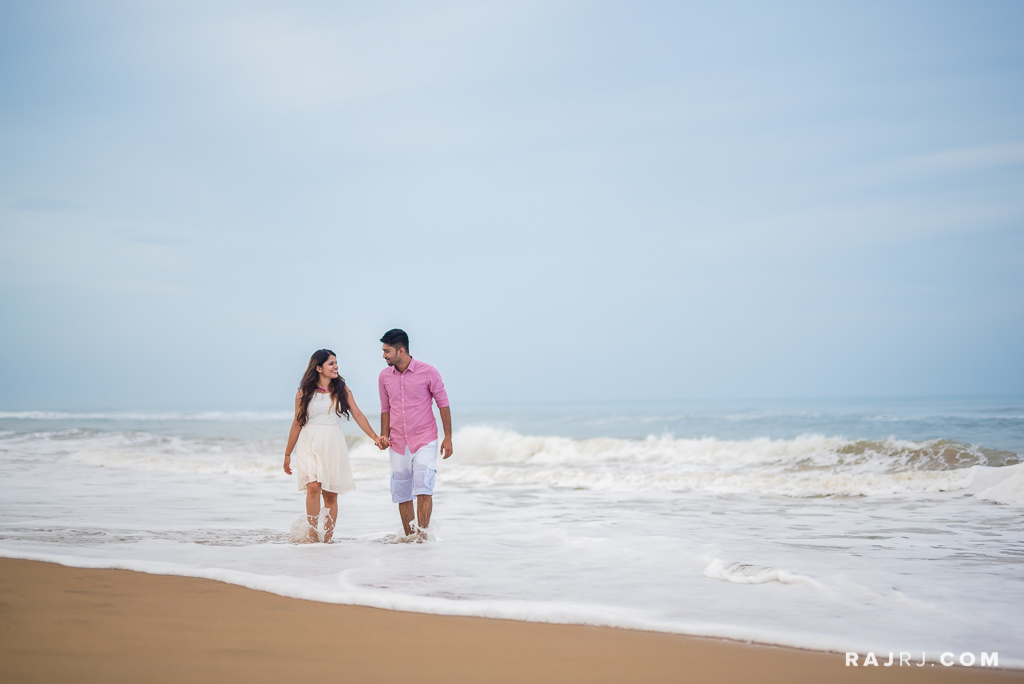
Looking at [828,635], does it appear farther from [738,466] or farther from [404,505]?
[738,466]

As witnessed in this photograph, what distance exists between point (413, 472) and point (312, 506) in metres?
1.03

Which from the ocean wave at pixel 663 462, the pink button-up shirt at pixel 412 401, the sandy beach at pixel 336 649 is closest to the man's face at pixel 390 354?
the pink button-up shirt at pixel 412 401

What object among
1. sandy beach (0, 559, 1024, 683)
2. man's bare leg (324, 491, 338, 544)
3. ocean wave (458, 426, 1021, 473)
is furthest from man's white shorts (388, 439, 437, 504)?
ocean wave (458, 426, 1021, 473)

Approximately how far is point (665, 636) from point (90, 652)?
290 centimetres

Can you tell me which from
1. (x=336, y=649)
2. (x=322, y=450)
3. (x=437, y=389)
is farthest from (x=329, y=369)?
(x=336, y=649)

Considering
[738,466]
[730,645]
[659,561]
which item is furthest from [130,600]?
[738,466]

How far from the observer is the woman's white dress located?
7.32m

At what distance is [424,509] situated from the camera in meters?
7.41

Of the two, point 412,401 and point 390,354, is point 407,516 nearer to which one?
point 412,401

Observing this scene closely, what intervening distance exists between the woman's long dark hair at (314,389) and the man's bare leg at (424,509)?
1.12 metres

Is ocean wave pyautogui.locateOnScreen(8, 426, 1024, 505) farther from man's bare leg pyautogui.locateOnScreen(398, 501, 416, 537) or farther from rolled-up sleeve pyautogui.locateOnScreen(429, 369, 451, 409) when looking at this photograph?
rolled-up sleeve pyautogui.locateOnScreen(429, 369, 451, 409)

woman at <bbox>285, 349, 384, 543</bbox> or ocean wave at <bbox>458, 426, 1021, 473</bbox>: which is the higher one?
woman at <bbox>285, 349, 384, 543</bbox>

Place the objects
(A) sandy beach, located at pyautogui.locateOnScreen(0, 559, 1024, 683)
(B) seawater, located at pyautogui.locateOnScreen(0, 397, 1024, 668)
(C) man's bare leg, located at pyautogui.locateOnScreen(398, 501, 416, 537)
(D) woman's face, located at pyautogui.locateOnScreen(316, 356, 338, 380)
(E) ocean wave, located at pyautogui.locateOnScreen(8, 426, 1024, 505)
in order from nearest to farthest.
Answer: (A) sandy beach, located at pyautogui.locateOnScreen(0, 559, 1024, 683), (B) seawater, located at pyautogui.locateOnScreen(0, 397, 1024, 668), (D) woman's face, located at pyautogui.locateOnScreen(316, 356, 338, 380), (C) man's bare leg, located at pyautogui.locateOnScreen(398, 501, 416, 537), (E) ocean wave, located at pyautogui.locateOnScreen(8, 426, 1024, 505)

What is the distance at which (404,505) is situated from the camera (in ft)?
24.6
